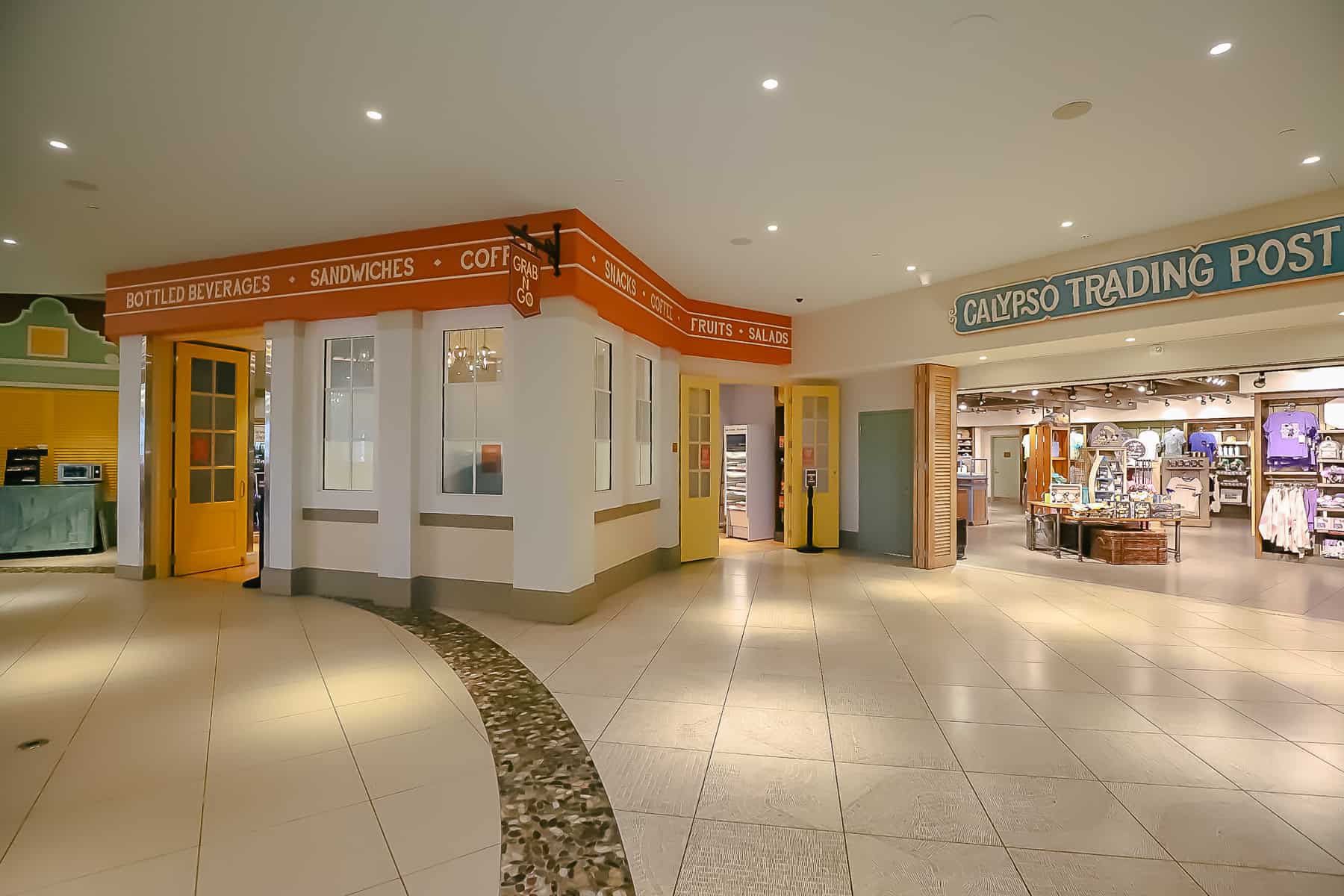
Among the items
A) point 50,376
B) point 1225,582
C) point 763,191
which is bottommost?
point 1225,582

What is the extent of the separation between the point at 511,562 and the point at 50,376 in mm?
8848

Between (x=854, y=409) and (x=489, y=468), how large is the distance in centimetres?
586

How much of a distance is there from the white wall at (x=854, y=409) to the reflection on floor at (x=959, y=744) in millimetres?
3602

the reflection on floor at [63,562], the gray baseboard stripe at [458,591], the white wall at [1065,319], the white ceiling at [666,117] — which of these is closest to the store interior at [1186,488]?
the white wall at [1065,319]

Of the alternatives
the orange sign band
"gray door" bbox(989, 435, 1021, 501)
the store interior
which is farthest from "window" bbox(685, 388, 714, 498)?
"gray door" bbox(989, 435, 1021, 501)

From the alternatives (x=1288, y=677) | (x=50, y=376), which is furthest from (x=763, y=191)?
(x=50, y=376)

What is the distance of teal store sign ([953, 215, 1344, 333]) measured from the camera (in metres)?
4.75

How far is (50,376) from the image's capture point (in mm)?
8969

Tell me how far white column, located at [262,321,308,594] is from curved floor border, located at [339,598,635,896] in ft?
9.97

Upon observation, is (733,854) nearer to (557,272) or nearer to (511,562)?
(511,562)

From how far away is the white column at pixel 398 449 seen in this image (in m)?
5.65

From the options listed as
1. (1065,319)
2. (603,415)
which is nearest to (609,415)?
(603,415)

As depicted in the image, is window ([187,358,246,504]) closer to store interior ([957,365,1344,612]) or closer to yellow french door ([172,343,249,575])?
yellow french door ([172,343,249,575])

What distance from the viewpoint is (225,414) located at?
772cm
